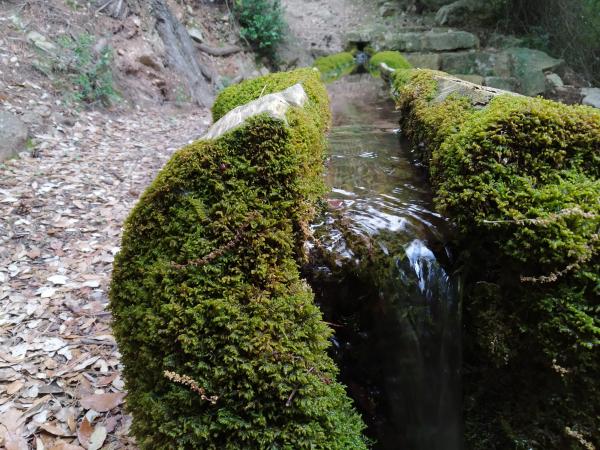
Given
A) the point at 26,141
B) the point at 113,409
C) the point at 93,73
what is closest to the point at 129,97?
the point at 93,73

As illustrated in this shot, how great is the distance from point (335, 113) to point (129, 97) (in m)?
3.60

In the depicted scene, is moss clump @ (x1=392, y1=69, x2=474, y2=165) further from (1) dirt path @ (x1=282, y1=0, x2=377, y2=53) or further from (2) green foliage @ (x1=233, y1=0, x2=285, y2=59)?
(1) dirt path @ (x1=282, y1=0, x2=377, y2=53)

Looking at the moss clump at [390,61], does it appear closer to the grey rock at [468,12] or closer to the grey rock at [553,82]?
the grey rock at [468,12]

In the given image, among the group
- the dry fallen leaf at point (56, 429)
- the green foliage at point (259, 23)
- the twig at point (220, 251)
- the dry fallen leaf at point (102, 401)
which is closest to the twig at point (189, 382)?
the twig at point (220, 251)

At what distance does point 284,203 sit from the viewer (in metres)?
1.73

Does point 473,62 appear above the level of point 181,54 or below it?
below

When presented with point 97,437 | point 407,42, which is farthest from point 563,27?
point 97,437

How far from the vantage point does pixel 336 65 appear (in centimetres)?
1176

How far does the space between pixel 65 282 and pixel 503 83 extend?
10362 mm

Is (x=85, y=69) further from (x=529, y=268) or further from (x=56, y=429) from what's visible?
(x=529, y=268)

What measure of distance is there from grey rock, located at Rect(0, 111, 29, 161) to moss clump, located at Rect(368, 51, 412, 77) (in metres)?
7.98

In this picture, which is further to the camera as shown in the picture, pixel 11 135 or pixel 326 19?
pixel 326 19

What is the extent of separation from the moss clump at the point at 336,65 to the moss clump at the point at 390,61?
0.87 metres

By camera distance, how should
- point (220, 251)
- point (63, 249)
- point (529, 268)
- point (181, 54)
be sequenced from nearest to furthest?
point (220, 251)
point (529, 268)
point (63, 249)
point (181, 54)
